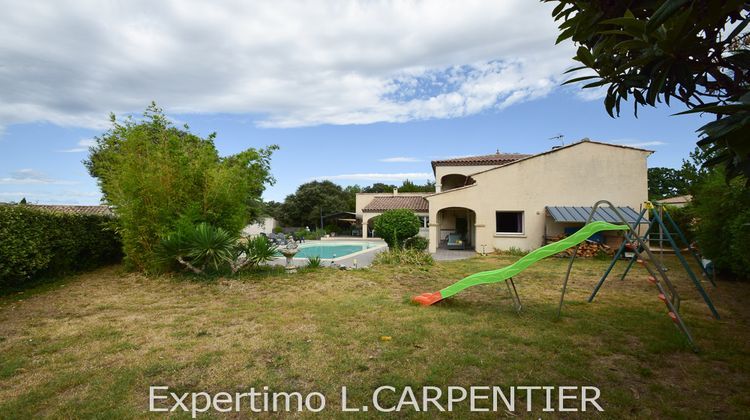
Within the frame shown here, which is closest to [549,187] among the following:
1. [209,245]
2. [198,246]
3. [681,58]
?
[209,245]

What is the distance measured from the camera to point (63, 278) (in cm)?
1034

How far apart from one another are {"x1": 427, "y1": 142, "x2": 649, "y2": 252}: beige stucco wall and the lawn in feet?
29.0

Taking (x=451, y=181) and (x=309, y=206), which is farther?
(x=309, y=206)

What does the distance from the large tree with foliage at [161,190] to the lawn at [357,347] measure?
2.49 metres

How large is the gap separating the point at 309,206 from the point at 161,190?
3618 cm

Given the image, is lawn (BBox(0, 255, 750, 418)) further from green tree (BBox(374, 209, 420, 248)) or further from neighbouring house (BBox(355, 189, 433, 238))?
neighbouring house (BBox(355, 189, 433, 238))

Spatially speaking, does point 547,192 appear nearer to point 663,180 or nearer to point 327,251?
point 327,251

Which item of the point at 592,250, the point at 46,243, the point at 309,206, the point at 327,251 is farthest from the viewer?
the point at 309,206

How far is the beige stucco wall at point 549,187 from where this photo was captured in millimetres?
16719

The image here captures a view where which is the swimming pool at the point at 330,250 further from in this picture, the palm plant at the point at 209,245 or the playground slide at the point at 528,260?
the playground slide at the point at 528,260

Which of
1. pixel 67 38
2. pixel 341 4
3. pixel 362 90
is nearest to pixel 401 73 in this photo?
pixel 362 90

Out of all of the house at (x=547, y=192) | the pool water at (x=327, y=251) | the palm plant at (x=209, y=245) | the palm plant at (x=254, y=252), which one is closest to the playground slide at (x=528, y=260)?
the palm plant at (x=254, y=252)

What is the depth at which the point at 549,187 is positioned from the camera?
17.2m

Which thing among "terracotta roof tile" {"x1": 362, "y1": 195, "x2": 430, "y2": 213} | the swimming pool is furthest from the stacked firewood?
"terracotta roof tile" {"x1": 362, "y1": 195, "x2": 430, "y2": 213}
